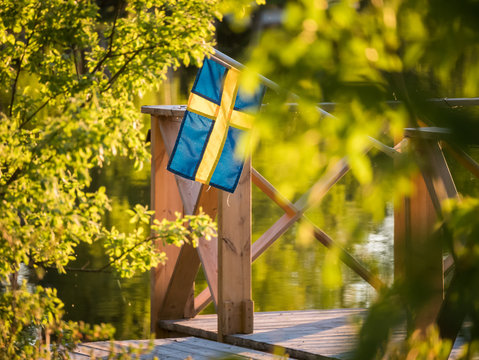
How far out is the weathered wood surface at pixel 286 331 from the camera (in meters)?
4.31

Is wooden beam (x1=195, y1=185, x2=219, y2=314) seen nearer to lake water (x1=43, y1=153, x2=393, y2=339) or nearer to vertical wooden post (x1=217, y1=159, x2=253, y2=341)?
vertical wooden post (x1=217, y1=159, x2=253, y2=341)

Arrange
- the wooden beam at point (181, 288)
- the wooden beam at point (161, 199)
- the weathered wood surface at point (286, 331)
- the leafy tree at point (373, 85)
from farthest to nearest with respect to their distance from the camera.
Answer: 1. the wooden beam at point (161, 199)
2. the wooden beam at point (181, 288)
3. the weathered wood surface at point (286, 331)
4. the leafy tree at point (373, 85)

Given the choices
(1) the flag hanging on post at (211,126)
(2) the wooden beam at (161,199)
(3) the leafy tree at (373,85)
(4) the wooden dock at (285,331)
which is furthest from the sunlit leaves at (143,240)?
(3) the leafy tree at (373,85)

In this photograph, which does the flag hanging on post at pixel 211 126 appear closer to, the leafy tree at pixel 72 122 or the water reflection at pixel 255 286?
the leafy tree at pixel 72 122

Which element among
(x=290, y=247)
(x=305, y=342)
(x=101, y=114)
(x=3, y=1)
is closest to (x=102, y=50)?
(x=3, y=1)

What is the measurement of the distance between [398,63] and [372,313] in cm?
24

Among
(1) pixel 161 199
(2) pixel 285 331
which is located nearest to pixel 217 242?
(2) pixel 285 331

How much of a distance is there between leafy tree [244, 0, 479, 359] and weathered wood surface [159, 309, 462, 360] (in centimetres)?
293

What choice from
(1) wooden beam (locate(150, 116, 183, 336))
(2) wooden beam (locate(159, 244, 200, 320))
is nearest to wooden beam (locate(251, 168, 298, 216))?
(2) wooden beam (locate(159, 244, 200, 320))

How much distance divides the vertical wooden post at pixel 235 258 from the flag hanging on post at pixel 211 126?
0.16m

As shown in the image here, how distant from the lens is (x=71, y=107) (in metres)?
3.77

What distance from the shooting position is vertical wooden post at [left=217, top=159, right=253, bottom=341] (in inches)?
185

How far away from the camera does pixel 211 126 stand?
4695mm

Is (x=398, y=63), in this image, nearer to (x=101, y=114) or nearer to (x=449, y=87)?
(x=449, y=87)
